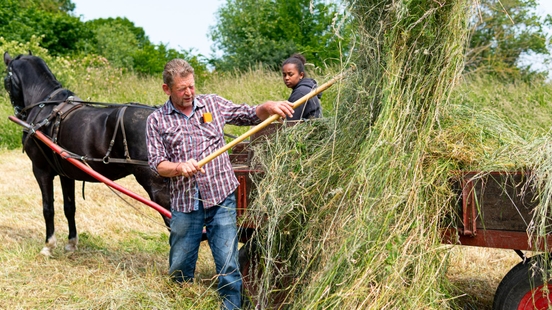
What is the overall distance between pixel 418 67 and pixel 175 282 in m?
2.19

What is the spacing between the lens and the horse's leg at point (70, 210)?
19.5ft

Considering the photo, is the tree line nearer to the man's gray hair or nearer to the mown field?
the mown field

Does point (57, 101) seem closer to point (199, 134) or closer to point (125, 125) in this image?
point (125, 125)

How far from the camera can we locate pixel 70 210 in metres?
6.12

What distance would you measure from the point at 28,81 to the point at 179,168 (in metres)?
3.64

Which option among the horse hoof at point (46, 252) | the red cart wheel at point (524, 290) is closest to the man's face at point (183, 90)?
the red cart wheel at point (524, 290)

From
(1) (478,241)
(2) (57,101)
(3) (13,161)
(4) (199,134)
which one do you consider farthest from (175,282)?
(3) (13,161)

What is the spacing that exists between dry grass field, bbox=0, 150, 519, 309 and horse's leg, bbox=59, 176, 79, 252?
4.0 inches

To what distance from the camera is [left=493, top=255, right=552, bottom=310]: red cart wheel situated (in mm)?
3135

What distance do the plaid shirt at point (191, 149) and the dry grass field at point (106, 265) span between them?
562 mm

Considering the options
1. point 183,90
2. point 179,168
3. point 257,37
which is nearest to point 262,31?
point 257,37

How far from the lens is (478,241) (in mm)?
3207

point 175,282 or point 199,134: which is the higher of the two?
point 199,134

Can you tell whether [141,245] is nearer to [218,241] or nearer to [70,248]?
[70,248]
